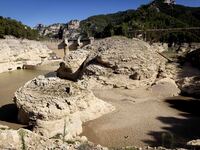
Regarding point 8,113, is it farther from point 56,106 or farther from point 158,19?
point 158,19

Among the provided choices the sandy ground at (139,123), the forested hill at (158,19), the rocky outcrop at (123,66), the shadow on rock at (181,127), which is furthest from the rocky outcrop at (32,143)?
the forested hill at (158,19)

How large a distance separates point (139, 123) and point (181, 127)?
236 centimetres

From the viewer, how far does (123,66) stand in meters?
28.3

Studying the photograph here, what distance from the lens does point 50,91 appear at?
63.6ft

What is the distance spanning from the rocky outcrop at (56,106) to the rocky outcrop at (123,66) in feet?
21.6

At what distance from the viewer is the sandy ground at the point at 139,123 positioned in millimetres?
16703

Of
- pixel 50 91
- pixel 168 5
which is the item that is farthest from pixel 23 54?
pixel 168 5

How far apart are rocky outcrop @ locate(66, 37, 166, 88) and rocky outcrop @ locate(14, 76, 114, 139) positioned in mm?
6580

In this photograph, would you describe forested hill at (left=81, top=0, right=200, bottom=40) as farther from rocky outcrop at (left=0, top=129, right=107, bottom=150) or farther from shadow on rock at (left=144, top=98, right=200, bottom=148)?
rocky outcrop at (left=0, top=129, right=107, bottom=150)

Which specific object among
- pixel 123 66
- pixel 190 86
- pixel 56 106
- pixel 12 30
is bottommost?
pixel 190 86

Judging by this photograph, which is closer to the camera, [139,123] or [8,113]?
[139,123]

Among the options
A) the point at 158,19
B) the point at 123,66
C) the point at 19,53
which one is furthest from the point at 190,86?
the point at 158,19

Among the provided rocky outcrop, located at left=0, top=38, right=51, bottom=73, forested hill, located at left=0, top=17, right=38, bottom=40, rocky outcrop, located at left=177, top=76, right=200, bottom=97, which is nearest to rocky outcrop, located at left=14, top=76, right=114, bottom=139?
rocky outcrop, located at left=177, top=76, right=200, bottom=97

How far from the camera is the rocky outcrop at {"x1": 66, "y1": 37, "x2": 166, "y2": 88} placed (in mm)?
28062
